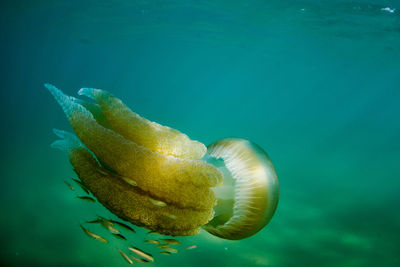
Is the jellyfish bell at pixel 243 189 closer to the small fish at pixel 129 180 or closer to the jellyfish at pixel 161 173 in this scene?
the jellyfish at pixel 161 173

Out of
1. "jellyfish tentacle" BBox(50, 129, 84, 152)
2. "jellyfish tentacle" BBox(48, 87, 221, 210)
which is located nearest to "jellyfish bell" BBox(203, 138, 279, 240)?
"jellyfish tentacle" BBox(48, 87, 221, 210)

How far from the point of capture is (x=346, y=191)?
9.40m

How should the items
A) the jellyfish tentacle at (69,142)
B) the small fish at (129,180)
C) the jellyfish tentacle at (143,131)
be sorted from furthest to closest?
the jellyfish tentacle at (69,142)
the jellyfish tentacle at (143,131)
the small fish at (129,180)

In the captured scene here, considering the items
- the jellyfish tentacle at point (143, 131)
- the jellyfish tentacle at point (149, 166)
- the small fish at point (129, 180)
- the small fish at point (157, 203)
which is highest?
the jellyfish tentacle at point (143, 131)

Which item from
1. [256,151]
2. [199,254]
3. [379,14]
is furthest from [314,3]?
[256,151]

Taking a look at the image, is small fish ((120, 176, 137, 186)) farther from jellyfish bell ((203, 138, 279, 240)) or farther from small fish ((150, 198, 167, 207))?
jellyfish bell ((203, 138, 279, 240))

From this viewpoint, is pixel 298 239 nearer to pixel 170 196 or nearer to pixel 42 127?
pixel 170 196

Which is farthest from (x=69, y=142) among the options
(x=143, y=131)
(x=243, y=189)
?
(x=243, y=189)

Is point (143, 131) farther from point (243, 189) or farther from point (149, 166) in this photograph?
point (243, 189)

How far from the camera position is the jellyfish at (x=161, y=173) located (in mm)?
1497

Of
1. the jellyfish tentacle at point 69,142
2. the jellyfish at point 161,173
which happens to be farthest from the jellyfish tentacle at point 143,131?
the jellyfish tentacle at point 69,142

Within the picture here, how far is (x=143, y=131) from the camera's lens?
5.32ft

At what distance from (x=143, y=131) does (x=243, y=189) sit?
2.41 ft

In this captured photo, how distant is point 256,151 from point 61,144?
131 cm
